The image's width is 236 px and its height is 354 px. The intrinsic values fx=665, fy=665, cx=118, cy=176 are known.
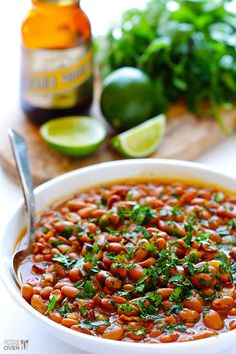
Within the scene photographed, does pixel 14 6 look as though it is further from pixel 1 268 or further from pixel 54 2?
pixel 1 268

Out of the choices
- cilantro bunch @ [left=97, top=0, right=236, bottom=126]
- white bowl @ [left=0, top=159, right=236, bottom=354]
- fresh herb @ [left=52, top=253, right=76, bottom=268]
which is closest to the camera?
white bowl @ [left=0, top=159, right=236, bottom=354]

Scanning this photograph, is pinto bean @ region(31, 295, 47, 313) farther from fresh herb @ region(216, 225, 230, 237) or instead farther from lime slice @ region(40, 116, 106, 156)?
A: lime slice @ region(40, 116, 106, 156)

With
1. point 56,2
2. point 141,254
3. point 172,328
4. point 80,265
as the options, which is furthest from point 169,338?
point 56,2

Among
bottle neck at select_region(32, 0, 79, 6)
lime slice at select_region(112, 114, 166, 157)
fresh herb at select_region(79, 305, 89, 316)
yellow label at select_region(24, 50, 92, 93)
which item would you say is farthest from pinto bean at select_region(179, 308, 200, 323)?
bottle neck at select_region(32, 0, 79, 6)

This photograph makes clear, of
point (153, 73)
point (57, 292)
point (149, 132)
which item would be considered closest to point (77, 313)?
point (57, 292)

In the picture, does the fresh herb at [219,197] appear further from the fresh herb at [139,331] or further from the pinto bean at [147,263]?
the fresh herb at [139,331]

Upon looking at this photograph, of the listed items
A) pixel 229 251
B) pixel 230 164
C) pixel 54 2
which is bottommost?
pixel 230 164

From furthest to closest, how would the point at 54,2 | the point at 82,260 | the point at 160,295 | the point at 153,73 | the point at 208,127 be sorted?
the point at 153,73, the point at 208,127, the point at 54,2, the point at 82,260, the point at 160,295
